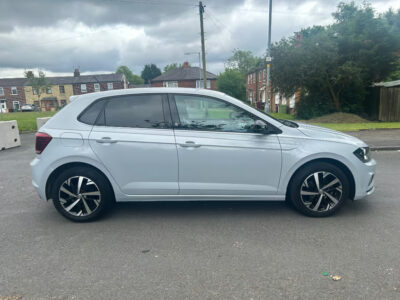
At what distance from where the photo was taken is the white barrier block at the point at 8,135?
10508 millimetres

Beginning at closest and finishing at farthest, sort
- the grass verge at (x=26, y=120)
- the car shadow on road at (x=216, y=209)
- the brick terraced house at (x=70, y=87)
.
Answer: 1. the car shadow on road at (x=216, y=209)
2. the grass verge at (x=26, y=120)
3. the brick terraced house at (x=70, y=87)

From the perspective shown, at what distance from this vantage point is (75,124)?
3.86 m

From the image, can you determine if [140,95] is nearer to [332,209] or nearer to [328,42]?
[332,209]

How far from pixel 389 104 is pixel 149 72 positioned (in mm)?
102656

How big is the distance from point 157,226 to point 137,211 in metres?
0.66

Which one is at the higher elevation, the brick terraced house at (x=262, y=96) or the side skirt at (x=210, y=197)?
the brick terraced house at (x=262, y=96)

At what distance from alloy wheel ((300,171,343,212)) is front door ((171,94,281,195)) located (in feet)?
1.38

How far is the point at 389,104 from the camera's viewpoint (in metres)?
17.8

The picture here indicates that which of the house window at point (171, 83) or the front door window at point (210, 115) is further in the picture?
the house window at point (171, 83)

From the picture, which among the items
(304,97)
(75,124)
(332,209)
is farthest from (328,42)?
(75,124)

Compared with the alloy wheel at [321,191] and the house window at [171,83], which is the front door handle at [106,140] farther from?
the house window at [171,83]

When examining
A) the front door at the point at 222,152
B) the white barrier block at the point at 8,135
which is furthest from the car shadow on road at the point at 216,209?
the white barrier block at the point at 8,135

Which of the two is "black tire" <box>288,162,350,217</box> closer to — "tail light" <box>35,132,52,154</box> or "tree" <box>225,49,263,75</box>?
"tail light" <box>35,132,52,154</box>

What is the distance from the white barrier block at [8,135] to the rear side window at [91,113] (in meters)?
8.54
